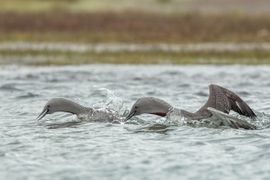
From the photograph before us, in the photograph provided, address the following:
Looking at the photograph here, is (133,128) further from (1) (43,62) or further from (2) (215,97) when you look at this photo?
(1) (43,62)

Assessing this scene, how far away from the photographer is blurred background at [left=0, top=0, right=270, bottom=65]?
30859 millimetres

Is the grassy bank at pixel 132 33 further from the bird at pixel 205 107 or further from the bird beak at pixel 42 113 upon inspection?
the bird at pixel 205 107

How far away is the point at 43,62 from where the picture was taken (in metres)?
30.0

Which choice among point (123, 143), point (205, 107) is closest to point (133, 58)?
point (205, 107)

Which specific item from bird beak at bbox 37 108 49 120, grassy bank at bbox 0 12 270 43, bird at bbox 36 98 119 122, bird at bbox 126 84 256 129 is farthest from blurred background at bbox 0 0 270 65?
bird at bbox 36 98 119 122

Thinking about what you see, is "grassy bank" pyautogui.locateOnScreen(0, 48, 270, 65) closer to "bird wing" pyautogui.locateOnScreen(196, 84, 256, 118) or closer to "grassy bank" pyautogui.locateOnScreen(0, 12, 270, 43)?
"grassy bank" pyautogui.locateOnScreen(0, 12, 270, 43)

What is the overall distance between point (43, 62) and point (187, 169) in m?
17.9

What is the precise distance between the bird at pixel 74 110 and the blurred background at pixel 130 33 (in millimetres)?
12901

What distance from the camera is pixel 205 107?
1636 centimetres

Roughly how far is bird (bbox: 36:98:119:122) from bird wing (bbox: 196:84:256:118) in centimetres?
185

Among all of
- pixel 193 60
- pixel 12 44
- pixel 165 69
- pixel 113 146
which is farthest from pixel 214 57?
pixel 113 146

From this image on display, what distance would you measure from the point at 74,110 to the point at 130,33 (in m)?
21.2

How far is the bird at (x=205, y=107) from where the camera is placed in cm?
1609

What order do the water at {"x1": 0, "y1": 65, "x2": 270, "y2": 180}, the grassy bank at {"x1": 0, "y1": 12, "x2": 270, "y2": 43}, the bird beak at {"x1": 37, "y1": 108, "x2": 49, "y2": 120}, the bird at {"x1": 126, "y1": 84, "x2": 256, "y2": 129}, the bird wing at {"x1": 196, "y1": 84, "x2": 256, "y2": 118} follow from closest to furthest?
the water at {"x1": 0, "y1": 65, "x2": 270, "y2": 180} < the bird at {"x1": 126, "y1": 84, "x2": 256, "y2": 129} < the bird wing at {"x1": 196, "y1": 84, "x2": 256, "y2": 118} < the bird beak at {"x1": 37, "y1": 108, "x2": 49, "y2": 120} < the grassy bank at {"x1": 0, "y1": 12, "x2": 270, "y2": 43}
